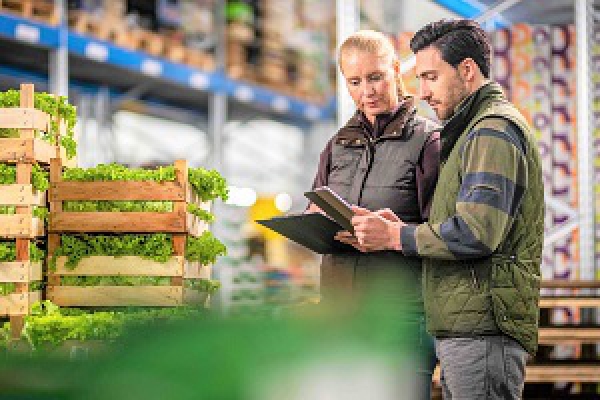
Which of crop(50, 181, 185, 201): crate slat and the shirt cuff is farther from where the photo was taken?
crop(50, 181, 185, 201): crate slat

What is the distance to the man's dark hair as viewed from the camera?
223 cm

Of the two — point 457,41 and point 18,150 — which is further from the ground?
point 457,41

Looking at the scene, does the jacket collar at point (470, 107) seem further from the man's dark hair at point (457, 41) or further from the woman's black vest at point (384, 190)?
the woman's black vest at point (384, 190)

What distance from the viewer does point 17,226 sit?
3.05 meters

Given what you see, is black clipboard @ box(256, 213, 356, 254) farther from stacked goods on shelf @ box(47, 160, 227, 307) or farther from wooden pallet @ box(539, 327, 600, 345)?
wooden pallet @ box(539, 327, 600, 345)

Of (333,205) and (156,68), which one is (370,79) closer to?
(333,205)

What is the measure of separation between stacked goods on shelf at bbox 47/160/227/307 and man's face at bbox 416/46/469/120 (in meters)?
1.14

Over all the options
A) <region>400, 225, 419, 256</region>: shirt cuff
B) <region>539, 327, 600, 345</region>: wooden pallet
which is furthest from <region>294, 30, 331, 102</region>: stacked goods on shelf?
<region>400, 225, 419, 256</region>: shirt cuff

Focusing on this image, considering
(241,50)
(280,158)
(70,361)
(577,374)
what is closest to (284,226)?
(70,361)

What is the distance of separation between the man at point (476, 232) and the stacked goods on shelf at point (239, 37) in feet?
28.3

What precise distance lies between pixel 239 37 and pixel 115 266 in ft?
26.2

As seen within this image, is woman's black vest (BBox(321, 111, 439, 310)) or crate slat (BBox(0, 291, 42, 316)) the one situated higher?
woman's black vest (BBox(321, 111, 439, 310))

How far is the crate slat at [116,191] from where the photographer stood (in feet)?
10.5

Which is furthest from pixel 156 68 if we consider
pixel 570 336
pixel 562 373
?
pixel 562 373
